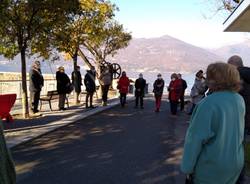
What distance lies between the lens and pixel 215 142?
404 cm

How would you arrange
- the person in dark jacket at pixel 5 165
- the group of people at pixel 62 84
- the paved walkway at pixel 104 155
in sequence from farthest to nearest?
the group of people at pixel 62 84 < the paved walkway at pixel 104 155 < the person in dark jacket at pixel 5 165

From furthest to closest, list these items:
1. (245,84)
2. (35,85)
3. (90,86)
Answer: (90,86) → (35,85) → (245,84)

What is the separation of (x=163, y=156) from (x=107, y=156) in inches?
47.1

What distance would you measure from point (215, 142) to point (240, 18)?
9.62 meters

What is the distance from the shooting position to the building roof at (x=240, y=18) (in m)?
11.4

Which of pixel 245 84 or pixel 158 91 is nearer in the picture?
pixel 245 84

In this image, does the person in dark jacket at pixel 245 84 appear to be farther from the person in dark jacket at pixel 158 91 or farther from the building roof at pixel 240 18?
the person in dark jacket at pixel 158 91

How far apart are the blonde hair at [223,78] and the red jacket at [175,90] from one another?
17646 millimetres

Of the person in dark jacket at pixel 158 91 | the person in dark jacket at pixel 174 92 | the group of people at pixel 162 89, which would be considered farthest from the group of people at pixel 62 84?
the person in dark jacket at pixel 174 92

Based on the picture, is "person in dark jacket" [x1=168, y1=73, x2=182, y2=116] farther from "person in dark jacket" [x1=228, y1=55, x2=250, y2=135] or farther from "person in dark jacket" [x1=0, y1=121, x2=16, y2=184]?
"person in dark jacket" [x1=0, y1=121, x2=16, y2=184]

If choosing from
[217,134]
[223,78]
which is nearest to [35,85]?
[223,78]

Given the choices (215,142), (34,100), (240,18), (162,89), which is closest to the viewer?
(215,142)

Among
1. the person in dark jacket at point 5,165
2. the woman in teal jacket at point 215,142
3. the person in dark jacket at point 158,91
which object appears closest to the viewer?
the person in dark jacket at point 5,165

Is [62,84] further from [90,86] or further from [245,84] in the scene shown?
[245,84]
